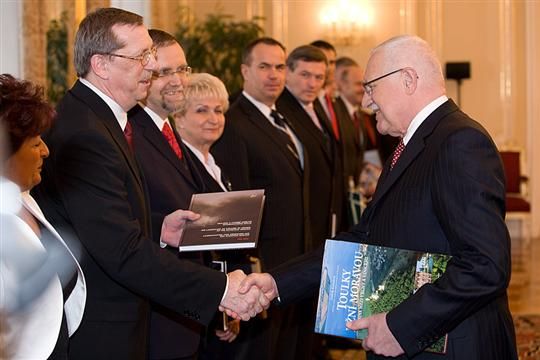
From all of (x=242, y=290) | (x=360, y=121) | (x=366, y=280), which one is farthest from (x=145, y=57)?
(x=360, y=121)

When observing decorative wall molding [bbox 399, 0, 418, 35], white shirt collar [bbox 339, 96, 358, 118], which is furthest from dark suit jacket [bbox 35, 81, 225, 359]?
decorative wall molding [bbox 399, 0, 418, 35]

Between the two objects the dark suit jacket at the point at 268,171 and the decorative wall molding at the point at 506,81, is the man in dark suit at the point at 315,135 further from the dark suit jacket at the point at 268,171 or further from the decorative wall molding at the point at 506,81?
the decorative wall molding at the point at 506,81

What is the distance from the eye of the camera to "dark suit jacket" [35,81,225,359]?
2910mm

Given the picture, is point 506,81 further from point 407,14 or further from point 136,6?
point 136,6

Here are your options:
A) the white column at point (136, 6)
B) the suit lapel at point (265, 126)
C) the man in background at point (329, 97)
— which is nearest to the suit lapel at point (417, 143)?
the suit lapel at point (265, 126)

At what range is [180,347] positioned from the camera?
3.53 metres

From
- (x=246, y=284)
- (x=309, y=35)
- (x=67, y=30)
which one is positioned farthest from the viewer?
(x=309, y=35)

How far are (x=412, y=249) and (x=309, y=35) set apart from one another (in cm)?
935

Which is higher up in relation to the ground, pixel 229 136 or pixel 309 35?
pixel 309 35

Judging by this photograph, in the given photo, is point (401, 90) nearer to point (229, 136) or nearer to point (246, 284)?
point (246, 284)

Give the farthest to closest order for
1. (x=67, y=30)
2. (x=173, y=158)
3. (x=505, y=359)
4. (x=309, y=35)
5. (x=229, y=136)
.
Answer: (x=309, y=35) → (x=67, y=30) → (x=229, y=136) → (x=173, y=158) → (x=505, y=359)

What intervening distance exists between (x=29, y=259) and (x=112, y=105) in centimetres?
93

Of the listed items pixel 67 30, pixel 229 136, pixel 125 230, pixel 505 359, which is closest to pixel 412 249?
pixel 505 359

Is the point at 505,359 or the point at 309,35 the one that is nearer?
the point at 505,359
